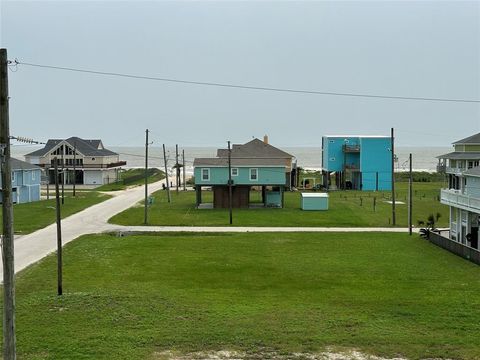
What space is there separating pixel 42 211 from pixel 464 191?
3484 centimetres

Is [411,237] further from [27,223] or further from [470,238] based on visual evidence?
[27,223]

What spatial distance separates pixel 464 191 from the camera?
1362 inches

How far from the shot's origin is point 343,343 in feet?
50.4

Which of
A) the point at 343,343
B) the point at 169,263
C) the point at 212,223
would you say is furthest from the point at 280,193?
the point at 343,343

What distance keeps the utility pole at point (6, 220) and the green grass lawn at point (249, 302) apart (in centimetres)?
270

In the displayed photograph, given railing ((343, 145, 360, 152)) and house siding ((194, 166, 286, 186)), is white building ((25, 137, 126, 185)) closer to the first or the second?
railing ((343, 145, 360, 152))

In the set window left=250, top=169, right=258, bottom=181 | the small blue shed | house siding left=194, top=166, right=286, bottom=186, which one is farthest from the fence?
window left=250, top=169, right=258, bottom=181

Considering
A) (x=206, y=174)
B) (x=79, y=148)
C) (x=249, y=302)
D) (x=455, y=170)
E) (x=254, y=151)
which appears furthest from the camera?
(x=79, y=148)

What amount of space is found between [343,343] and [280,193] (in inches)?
1656

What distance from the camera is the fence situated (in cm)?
2845

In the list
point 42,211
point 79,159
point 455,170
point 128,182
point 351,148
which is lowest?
point 42,211

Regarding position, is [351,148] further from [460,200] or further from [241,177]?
[460,200]

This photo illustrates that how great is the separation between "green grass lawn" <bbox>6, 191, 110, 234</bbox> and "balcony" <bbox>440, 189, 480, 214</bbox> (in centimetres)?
2763

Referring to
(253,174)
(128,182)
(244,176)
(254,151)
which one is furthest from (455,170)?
(128,182)
